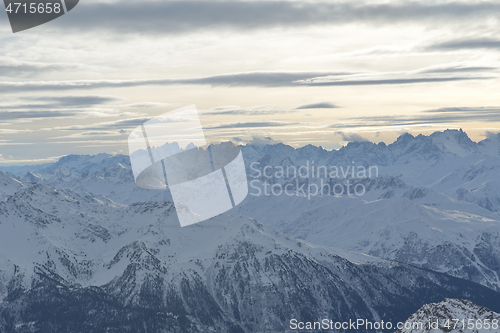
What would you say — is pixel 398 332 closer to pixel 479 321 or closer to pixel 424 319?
pixel 424 319

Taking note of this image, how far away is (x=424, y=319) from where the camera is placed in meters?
107

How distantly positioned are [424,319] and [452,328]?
681cm

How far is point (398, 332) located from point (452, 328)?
10.5 metres

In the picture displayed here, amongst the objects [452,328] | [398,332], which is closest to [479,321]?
[452,328]

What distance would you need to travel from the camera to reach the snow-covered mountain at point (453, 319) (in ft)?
330

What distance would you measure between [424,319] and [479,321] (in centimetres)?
975

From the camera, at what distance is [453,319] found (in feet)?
337

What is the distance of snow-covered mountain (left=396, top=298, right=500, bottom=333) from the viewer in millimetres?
100438

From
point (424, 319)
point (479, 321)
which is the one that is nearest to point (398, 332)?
point (424, 319)

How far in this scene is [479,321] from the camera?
102m

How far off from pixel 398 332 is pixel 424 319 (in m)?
5.46

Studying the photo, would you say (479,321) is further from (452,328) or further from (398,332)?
(398,332)
